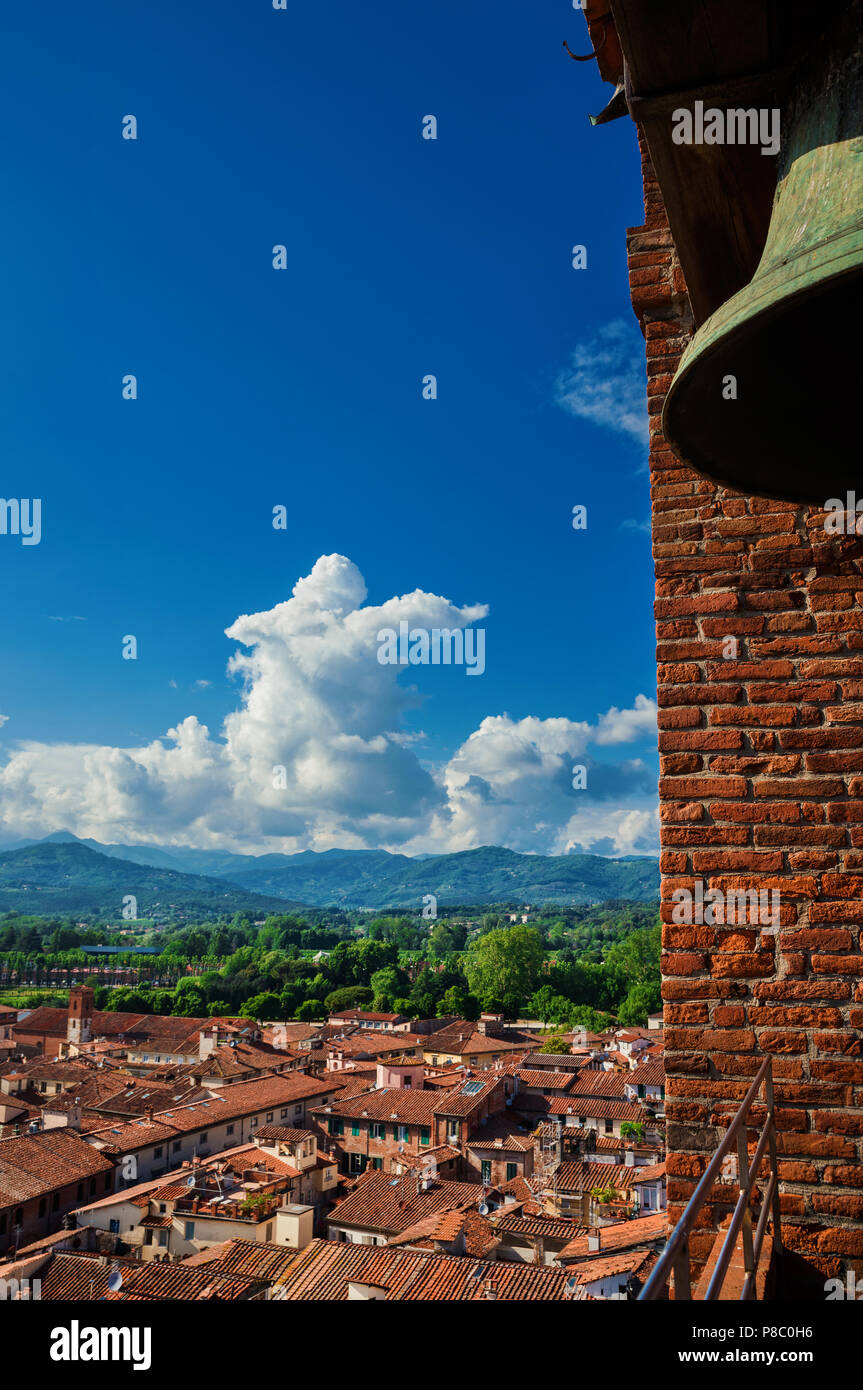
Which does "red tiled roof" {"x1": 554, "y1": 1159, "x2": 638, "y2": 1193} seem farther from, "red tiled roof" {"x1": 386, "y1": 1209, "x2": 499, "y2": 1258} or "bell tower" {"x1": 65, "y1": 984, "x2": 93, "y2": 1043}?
"bell tower" {"x1": 65, "y1": 984, "x2": 93, "y2": 1043}

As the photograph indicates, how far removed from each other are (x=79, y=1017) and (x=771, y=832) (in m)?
60.5

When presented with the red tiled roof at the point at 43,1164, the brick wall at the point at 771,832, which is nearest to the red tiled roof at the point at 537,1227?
the red tiled roof at the point at 43,1164

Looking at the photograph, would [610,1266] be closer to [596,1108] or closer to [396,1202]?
[396,1202]

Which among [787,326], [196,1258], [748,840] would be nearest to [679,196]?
[787,326]

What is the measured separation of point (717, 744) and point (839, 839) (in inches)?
15.2

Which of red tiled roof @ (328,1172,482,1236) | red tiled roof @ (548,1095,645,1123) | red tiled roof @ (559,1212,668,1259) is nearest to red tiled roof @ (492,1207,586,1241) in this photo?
red tiled roof @ (559,1212,668,1259)

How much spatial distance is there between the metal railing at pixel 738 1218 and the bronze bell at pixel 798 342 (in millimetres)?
1106

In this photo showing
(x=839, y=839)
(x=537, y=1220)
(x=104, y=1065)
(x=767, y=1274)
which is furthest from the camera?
(x=104, y=1065)

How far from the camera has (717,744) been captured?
97.2 inches

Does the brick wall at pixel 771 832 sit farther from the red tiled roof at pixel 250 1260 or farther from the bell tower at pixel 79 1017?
the bell tower at pixel 79 1017

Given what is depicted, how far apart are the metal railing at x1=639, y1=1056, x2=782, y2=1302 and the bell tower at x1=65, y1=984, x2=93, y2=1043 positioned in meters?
59.6

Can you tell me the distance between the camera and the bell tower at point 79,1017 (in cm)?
5494

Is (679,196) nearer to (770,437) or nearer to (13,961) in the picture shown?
(770,437)

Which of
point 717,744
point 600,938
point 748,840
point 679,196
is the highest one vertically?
point 679,196
